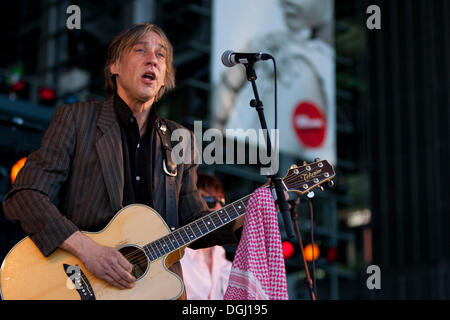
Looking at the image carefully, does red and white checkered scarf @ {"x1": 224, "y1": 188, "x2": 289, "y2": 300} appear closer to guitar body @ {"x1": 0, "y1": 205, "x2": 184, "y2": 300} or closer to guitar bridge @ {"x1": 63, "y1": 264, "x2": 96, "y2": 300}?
guitar body @ {"x1": 0, "y1": 205, "x2": 184, "y2": 300}

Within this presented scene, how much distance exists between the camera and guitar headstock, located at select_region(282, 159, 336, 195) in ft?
13.3

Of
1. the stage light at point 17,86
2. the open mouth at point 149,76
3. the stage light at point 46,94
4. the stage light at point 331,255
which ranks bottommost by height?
the stage light at point 331,255

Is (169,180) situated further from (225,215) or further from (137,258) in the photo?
(137,258)

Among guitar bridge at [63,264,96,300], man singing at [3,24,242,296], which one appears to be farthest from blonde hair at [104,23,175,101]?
guitar bridge at [63,264,96,300]

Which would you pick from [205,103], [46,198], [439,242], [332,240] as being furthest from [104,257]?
[439,242]

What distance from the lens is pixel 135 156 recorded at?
13.6ft

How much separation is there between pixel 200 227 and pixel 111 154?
0.64 meters

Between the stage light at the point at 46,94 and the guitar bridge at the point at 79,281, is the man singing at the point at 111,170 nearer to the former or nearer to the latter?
the guitar bridge at the point at 79,281

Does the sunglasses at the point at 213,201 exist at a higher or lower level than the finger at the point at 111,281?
higher

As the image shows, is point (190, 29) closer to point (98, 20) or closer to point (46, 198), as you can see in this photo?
point (98, 20)

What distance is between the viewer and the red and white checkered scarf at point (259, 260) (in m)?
3.33

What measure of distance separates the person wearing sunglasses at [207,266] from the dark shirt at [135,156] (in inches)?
58.0

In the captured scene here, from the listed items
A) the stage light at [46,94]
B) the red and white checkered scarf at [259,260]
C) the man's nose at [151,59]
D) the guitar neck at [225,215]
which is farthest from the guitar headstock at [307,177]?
the stage light at [46,94]

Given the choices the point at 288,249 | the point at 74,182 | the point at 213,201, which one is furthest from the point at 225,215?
the point at 288,249
